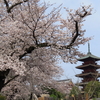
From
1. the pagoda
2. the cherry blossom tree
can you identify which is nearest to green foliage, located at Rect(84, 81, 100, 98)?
the cherry blossom tree

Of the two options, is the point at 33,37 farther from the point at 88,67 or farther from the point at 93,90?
the point at 88,67

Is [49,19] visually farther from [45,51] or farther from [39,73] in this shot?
[39,73]

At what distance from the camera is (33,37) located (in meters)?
10.5

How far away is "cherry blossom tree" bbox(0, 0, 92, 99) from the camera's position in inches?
389

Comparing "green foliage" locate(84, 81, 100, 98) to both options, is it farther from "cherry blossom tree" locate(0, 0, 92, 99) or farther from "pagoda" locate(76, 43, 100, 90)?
"pagoda" locate(76, 43, 100, 90)

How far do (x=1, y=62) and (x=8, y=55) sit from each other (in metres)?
1.26

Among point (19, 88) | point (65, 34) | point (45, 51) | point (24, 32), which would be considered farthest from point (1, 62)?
point (19, 88)

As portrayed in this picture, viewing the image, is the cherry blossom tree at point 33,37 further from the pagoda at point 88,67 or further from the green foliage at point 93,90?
the pagoda at point 88,67

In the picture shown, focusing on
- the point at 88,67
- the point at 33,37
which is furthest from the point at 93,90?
the point at 88,67

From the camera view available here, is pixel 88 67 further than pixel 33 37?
Yes

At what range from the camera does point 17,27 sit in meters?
10.5

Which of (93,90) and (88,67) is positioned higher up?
(93,90)

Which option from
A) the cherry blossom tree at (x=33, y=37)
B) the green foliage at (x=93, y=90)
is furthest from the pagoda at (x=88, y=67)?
the cherry blossom tree at (x=33, y=37)

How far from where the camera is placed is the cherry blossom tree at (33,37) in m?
9.89
